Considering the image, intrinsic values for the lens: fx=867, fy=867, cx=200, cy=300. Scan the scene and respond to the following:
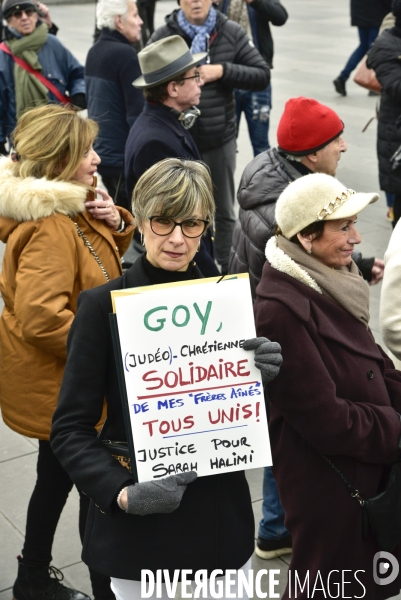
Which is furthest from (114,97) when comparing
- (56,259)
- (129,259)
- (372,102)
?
(372,102)

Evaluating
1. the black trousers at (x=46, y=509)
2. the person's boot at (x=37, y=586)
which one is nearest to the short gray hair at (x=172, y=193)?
the black trousers at (x=46, y=509)

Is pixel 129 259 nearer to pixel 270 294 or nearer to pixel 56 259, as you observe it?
pixel 56 259

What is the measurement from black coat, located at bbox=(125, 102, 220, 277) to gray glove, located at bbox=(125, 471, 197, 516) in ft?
7.82

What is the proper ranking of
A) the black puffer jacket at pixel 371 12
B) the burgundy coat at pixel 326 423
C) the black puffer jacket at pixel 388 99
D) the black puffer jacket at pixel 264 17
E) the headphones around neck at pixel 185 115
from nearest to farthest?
1. the burgundy coat at pixel 326 423
2. the headphones around neck at pixel 185 115
3. the black puffer jacket at pixel 388 99
4. the black puffer jacket at pixel 264 17
5. the black puffer jacket at pixel 371 12

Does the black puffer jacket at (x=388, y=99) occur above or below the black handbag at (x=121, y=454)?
below

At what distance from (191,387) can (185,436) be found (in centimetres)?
14

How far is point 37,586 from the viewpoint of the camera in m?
3.52

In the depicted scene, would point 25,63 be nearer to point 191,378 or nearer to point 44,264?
point 44,264

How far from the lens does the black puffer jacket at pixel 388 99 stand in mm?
6281

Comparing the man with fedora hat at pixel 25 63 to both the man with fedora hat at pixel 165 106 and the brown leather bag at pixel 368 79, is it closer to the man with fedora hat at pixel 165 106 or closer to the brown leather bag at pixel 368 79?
the man with fedora hat at pixel 165 106

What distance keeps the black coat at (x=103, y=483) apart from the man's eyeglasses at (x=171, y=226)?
0.12 metres

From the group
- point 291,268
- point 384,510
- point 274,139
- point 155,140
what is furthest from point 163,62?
point 274,139

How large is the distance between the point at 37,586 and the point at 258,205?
6.01ft


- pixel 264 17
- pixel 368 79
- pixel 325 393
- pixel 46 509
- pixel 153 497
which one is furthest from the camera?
pixel 264 17
